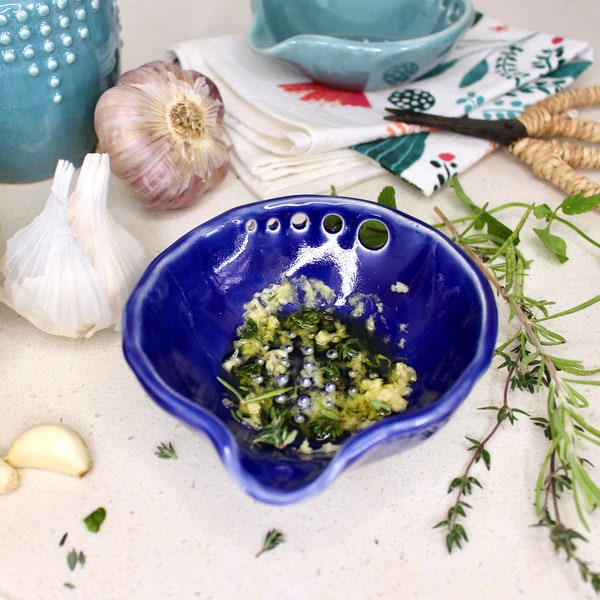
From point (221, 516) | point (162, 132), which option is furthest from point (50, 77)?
point (221, 516)

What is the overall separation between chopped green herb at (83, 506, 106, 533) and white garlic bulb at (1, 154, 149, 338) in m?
0.16

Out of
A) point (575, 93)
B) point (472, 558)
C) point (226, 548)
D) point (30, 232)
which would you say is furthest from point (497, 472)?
point (575, 93)

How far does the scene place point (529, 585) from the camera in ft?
1.63

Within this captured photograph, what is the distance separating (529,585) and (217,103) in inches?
21.9

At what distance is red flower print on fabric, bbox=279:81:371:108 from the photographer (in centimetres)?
93

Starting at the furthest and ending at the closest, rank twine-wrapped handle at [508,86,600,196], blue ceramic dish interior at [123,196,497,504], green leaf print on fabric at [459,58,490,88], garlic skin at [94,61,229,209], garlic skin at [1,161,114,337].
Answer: green leaf print on fabric at [459,58,490,88] < twine-wrapped handle at [508,86,600,196] < garlic skin at [94,61,229,209] < garlic skin at [1,161,114,337] < blue ceramic dish interior at [123,196,497,504]

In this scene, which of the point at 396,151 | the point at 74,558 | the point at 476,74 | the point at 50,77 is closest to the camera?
the point at 74,558

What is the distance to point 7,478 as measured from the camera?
536mm

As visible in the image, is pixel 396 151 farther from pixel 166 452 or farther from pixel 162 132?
pixel 166 452

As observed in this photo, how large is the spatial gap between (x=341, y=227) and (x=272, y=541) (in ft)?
0.94

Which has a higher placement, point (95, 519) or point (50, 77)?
point (50, 77)

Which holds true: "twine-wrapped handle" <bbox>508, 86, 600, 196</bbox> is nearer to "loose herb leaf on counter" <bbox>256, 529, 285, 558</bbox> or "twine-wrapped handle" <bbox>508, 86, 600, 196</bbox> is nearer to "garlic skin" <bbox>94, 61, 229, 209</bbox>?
"garlic skin" <bbox>94, 61, 229, 209</bbox>

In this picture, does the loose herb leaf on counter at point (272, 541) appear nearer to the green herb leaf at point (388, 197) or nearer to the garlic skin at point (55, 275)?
the garlic skin at point (55, 275)

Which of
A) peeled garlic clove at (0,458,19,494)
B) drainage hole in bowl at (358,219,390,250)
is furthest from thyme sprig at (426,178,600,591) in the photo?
peeled garlic clove at (0,458,19,494)
